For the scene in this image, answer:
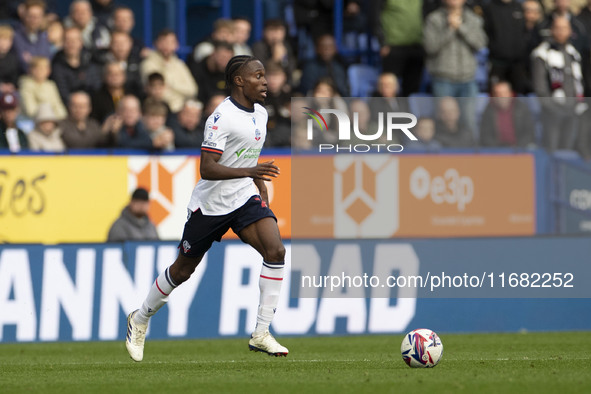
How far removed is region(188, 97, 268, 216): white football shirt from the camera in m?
9.59

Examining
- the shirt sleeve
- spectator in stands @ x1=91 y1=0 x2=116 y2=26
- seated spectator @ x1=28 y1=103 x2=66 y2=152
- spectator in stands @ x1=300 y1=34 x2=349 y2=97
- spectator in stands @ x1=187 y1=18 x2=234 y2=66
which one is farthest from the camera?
spectator in stands @ x1=91 y1=0 x2=116 y2=26

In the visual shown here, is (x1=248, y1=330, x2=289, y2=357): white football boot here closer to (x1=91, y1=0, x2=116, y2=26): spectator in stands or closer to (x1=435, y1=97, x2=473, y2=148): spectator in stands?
(x1=435, y1=97, x2=473, y2=148): spectator in stands

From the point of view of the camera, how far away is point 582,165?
1608 centimetres

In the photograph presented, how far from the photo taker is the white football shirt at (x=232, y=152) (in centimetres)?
959

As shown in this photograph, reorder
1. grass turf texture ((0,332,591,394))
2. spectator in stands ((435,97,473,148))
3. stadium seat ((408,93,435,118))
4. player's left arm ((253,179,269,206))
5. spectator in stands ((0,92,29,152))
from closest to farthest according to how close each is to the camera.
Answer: grass turf texture ((0,332,591,394))
player's left arm ((253,179,269,206))
spectator in stands ((0,92,29,152))
spectator in stands ((435,97,473,148))
stadium seat ((408,93,435,118))

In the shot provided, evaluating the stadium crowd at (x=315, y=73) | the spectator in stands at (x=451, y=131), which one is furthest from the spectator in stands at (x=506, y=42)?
the spectator in stands at (x=451, y=131)

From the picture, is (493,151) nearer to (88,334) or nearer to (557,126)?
(557,126)

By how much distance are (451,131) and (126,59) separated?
4.96 metres

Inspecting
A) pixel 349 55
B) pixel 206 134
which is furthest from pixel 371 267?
pixel 349 55

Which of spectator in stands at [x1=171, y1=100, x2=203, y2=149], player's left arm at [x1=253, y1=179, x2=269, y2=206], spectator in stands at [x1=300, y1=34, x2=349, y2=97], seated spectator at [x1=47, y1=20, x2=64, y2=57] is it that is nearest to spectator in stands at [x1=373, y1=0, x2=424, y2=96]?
spectator in stands at [x1=300, y1=34, x2=349, y2=97]

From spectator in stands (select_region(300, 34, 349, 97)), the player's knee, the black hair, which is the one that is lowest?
the player's knee

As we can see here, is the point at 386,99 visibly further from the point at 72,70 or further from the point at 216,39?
the point at 72,70

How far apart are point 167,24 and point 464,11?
6170 mm

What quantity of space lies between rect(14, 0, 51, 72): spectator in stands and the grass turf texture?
18.4ft
